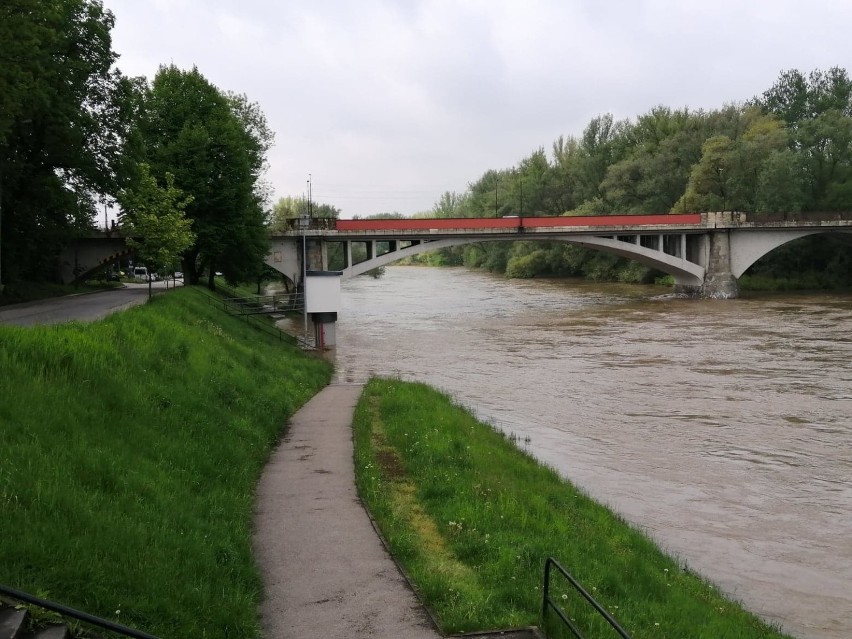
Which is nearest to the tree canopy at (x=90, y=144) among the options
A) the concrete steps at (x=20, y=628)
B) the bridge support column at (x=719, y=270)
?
the concrete steps at (x=20, y=628)

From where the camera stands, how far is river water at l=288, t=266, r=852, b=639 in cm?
1041

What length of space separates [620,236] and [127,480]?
51442mm

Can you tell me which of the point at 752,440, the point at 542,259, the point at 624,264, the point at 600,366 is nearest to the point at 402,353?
the point at 600,366

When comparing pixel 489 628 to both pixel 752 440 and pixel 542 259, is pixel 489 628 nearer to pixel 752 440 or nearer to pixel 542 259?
pixel 752 440

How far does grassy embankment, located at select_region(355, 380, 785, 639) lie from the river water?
1.31 m

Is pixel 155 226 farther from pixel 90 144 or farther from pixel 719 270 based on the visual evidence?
pixel 719 270

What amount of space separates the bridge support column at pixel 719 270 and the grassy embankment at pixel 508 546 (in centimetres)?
4834

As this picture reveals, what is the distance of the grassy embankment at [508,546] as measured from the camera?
6.62 metres

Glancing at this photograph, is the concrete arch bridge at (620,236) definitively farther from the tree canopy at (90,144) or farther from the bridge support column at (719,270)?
the tree canopy at (90,144)

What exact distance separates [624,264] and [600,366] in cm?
5037

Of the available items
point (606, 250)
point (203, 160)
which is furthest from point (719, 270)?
point (203, 160)

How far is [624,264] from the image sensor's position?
2987 inches

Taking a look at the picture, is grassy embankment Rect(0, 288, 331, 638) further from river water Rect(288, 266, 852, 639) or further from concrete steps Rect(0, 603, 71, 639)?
river water Rect(288, 266, 852, 639)

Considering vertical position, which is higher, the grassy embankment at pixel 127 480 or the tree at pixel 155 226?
the tree at pixel 155 226
